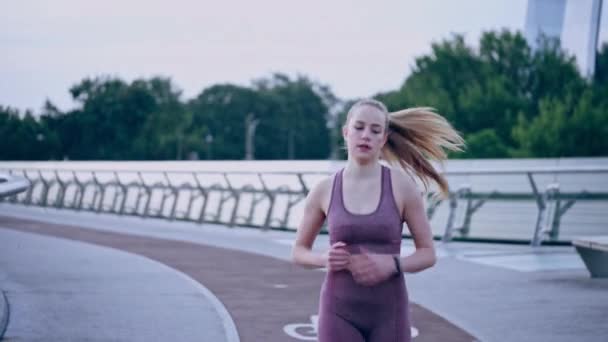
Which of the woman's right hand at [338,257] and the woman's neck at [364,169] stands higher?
the woman's neck at [364,169]

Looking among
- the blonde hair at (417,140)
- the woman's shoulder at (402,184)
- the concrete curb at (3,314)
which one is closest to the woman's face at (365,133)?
the woman's shoulder at (402,184)

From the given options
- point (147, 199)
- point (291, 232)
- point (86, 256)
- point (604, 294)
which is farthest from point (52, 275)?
point (147, 199)

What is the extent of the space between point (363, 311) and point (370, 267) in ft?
1.06

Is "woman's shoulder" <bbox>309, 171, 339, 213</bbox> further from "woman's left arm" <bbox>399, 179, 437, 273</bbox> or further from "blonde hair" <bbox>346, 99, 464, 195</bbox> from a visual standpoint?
"blonde hair" <bbox>346, 99, 464, 195</bbox>

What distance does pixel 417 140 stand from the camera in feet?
14.4

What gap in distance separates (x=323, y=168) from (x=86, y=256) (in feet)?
21.6

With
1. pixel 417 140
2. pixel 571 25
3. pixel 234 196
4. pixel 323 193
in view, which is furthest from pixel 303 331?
pixel 571 25

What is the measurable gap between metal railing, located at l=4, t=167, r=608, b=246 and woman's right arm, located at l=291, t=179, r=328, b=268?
91 centimetres

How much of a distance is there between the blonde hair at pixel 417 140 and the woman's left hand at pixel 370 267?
0.75m

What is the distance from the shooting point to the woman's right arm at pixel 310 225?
4.02 metres

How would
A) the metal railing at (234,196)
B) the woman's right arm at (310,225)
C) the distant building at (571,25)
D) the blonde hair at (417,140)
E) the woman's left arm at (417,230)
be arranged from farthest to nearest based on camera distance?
the distant building at (571,25), the metal railing at (234,196), the blonde hair at (417,140), the woman's right arm at (310,225), the woman's left arm at (417,230)

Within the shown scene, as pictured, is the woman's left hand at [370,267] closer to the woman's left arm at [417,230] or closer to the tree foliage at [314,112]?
the woman's left arm at [417,230]

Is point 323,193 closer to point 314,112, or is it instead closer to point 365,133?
point 365,133

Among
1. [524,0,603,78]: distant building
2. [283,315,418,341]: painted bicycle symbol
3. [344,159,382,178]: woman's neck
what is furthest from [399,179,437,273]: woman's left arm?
[524,0,603,78]: distant building
